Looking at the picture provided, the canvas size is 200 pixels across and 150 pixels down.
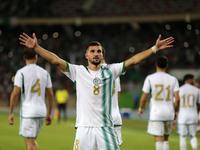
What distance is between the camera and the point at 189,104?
10.3 meters

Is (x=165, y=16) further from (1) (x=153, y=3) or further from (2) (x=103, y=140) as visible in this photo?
(2) (x=103, y=140)

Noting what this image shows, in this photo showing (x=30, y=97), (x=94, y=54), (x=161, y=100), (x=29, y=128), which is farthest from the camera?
(x=161, y=100)

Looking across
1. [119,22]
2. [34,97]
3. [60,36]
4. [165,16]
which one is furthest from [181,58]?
[34,97]

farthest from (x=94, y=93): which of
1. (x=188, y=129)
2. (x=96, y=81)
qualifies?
(x=188, y=129)

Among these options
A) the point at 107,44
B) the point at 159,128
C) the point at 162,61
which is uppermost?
the point at 107,44

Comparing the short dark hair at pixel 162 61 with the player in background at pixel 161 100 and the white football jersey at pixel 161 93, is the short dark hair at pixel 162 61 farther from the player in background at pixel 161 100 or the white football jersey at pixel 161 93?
the white football jersey at pixel 161 93

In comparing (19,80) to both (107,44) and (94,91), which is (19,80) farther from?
(107,44)

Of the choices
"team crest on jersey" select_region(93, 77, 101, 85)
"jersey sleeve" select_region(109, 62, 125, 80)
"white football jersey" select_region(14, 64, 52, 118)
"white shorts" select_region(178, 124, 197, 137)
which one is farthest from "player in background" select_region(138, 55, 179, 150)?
"team crest on jersey" select_region(93, 77, 101, 85)

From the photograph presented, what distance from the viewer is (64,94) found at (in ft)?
69.5

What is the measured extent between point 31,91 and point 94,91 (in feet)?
8.27

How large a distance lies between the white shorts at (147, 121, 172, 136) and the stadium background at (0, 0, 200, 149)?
75.1 ft

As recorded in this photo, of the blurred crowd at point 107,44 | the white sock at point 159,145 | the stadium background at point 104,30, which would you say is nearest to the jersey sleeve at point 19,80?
the white sock at point 159,145

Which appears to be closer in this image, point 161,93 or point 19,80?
point 19,80

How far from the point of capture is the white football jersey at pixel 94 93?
5285 mm
